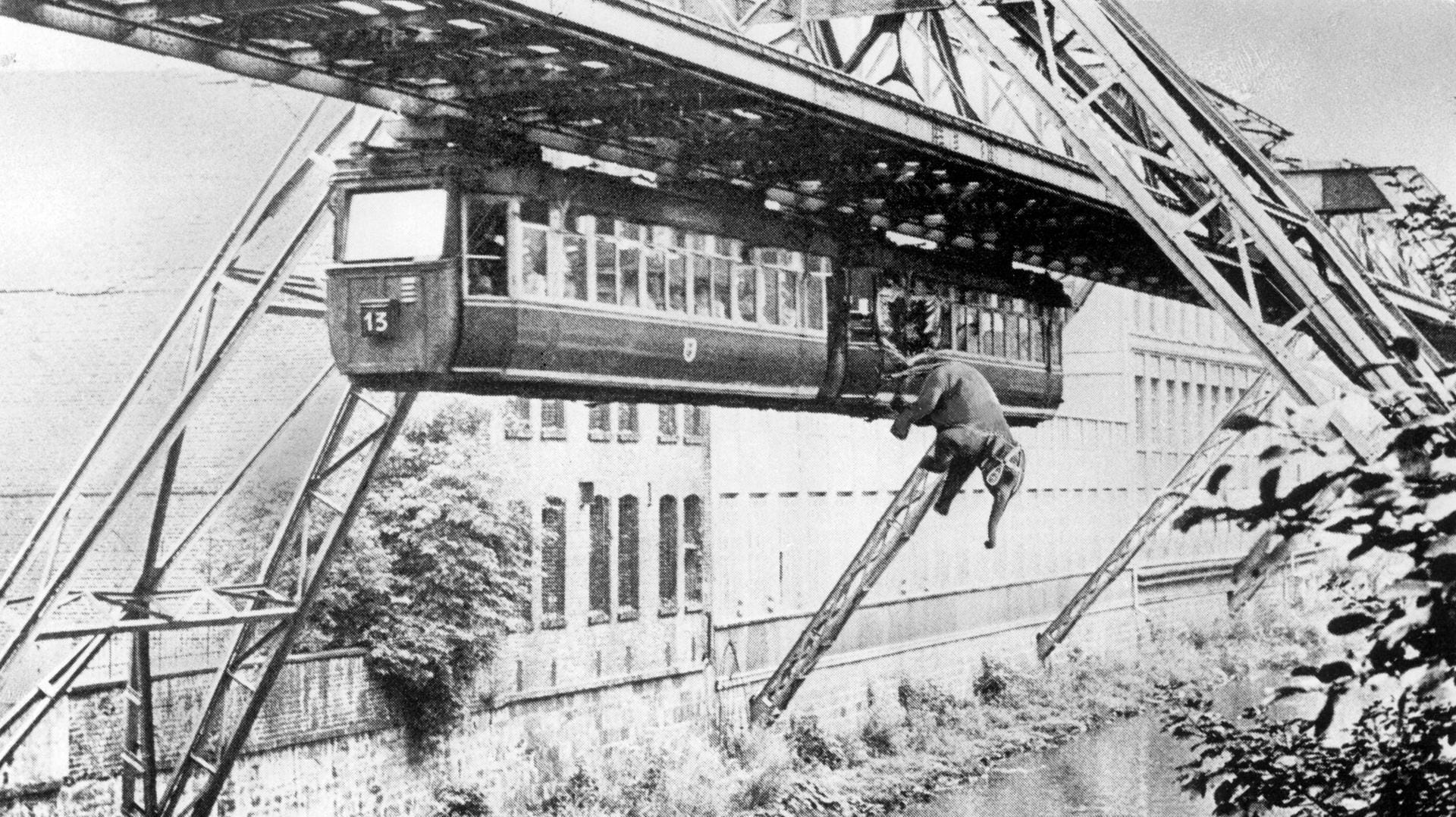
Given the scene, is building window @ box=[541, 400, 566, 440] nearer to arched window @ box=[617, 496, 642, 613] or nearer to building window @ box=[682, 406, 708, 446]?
arched window @ box=[617, 496, 642, 613]

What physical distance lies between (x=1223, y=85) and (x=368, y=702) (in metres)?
13.1

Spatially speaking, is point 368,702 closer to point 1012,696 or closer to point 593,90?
point 593,90

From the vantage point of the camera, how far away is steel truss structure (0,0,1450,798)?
10.6 metres

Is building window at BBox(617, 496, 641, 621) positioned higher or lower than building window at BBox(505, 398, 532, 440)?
lower

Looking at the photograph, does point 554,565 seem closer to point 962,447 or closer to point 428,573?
point 428,573

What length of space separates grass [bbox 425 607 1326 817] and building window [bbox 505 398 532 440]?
438 cm

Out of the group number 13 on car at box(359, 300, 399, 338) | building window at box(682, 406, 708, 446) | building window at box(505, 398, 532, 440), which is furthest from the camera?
building window at box(682, 406, 708, 446)

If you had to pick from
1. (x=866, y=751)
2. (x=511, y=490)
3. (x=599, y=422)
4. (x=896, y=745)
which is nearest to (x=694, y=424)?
(x=599, y=422)

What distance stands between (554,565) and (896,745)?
9437 millimetres

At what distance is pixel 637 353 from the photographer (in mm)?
14289

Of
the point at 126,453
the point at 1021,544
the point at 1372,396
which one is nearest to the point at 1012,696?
the point at 1021,544

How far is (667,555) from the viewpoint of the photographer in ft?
88.8

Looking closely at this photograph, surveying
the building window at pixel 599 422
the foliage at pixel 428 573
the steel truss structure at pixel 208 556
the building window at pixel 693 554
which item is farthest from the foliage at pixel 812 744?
the steel truss structure at pixel 208 556

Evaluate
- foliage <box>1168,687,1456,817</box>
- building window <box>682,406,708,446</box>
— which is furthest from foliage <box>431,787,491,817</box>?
foliage <box>1168,687,1456,817</box>
